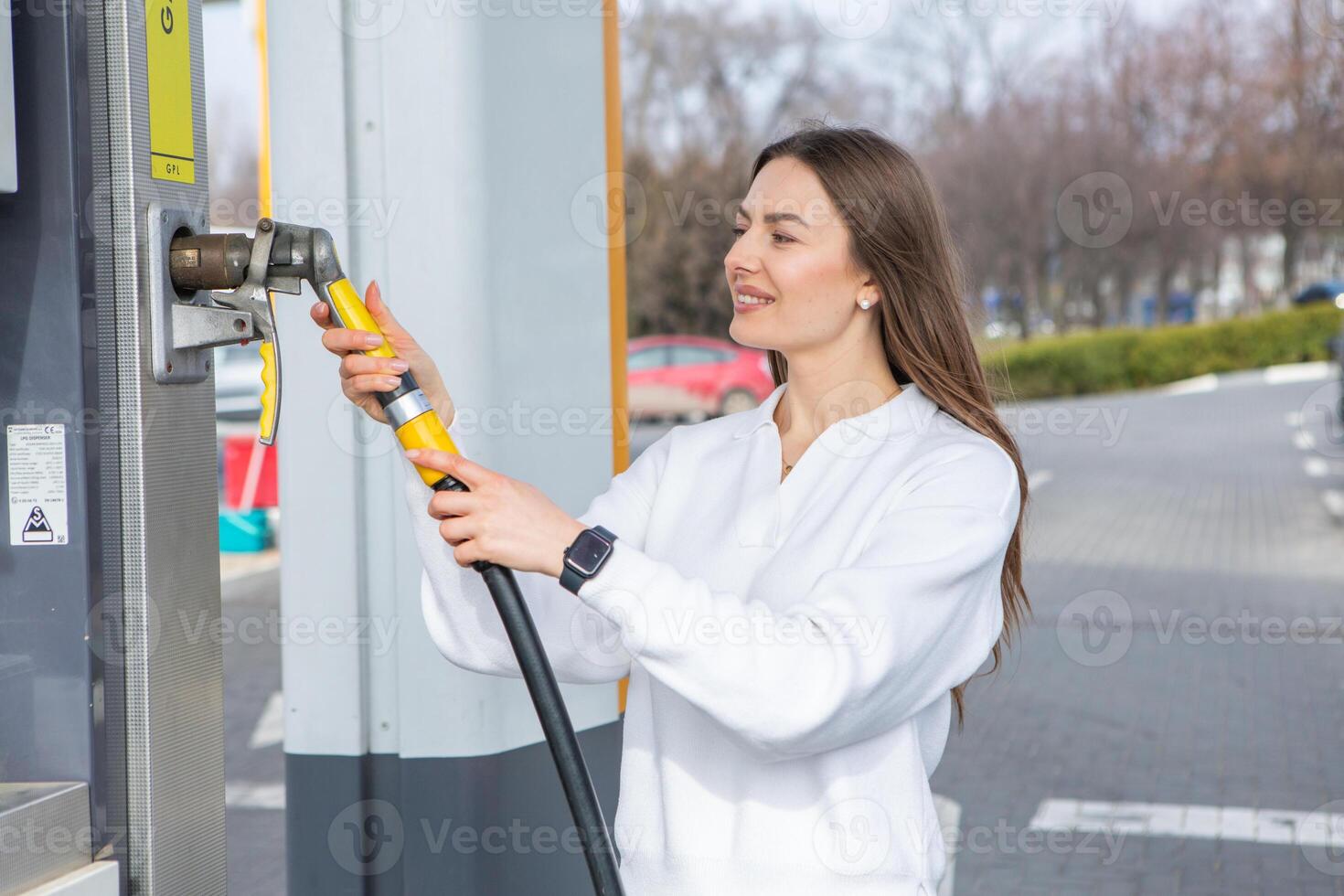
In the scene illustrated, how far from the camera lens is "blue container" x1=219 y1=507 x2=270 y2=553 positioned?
469 inches

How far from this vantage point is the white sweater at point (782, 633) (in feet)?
6.05

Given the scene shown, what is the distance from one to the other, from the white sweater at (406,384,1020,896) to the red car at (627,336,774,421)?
18.3 meters

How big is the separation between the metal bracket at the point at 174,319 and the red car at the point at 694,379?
18681 mm

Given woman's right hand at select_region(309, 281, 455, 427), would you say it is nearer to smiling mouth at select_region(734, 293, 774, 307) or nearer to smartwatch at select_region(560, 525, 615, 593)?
smartwatch at select_region(560, 525, 615, 593)

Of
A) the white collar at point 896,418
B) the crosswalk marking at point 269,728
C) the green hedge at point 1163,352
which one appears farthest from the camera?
the green hedge at point 1163,352

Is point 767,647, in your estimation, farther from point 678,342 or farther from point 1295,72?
point 1295,72

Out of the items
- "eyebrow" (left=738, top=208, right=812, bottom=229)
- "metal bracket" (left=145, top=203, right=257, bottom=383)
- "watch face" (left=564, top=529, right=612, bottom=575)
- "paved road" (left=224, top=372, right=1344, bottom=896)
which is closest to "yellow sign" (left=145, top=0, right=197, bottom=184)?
"metal bracket" (left=145, top=203, right=257, bottom=383)

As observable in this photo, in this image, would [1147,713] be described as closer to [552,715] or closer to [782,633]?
[782,633]

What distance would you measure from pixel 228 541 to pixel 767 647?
35.4 ft

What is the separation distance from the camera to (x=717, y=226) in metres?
27.0

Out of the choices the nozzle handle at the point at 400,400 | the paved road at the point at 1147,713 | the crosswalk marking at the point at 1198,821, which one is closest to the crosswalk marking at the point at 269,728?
the paved road at the point at 1147,713

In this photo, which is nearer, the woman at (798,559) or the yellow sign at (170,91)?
the woman at (798,559)

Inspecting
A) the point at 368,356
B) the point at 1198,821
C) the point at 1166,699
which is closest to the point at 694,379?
the point at 1166,699

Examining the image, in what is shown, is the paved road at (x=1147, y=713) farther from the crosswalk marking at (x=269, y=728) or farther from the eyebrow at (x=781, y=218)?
the eyebrow at (x=781, y=218)
